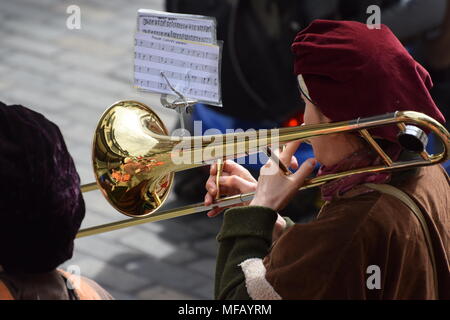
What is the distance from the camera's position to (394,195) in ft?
7.09

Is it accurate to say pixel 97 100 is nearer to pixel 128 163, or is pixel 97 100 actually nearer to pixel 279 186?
pixel 128 163

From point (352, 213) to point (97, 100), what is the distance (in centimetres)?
401

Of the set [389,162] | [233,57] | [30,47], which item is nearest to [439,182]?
A: [389,162]

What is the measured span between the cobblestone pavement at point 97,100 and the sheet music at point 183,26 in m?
1.90

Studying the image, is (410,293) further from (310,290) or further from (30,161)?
(30,161)

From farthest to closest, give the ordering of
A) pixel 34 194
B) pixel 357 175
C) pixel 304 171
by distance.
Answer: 1. pixel 304 171
2. pixel 357 175
3. pixel 34 194

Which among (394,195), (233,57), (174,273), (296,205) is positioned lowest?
(174,273)

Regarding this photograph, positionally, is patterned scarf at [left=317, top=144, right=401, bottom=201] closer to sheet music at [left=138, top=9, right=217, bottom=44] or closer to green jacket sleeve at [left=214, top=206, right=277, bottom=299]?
green jacket sleeve at [left=214, top=206, right=277, bottom=299]

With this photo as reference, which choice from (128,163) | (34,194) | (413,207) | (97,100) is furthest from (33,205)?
(97,100)

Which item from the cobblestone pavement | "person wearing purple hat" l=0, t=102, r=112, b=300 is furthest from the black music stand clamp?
the cobblestone pavement

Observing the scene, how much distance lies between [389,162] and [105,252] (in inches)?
100

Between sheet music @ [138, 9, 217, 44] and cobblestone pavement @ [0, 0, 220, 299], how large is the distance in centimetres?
190

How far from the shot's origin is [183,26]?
8.16ft

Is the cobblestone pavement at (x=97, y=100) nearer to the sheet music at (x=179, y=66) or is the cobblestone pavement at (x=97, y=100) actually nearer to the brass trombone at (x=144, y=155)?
the brass trombone at (x=144, y=155)
